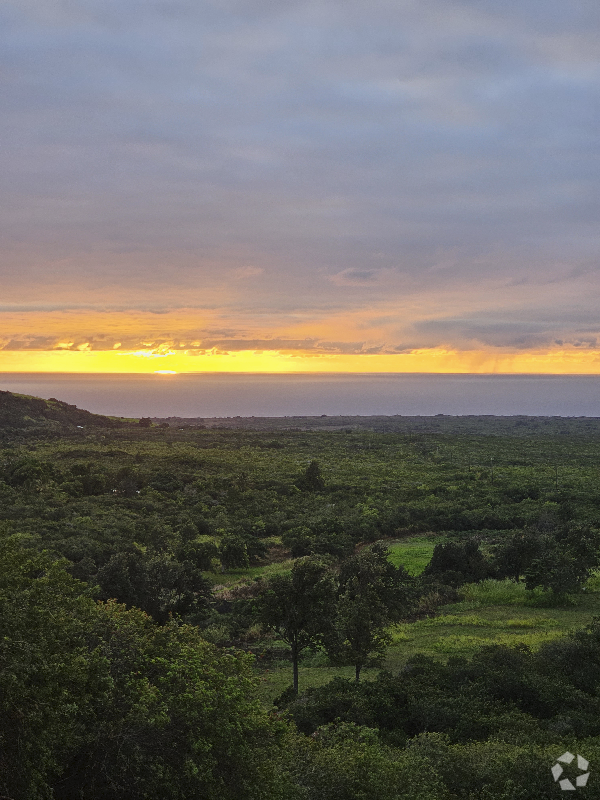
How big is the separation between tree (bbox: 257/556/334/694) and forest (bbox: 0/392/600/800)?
67 millimetres

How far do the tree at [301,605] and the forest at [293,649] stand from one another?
7 centimetres

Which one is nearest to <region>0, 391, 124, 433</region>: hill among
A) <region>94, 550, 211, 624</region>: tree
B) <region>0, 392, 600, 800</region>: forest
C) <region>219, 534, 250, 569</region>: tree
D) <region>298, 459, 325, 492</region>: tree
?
<region>0, 392, 600, 800</region>: forest

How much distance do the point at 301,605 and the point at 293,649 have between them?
153 cm

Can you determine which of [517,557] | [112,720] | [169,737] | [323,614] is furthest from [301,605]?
[517,557]

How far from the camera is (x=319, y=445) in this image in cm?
11450

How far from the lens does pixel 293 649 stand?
65.7 feet

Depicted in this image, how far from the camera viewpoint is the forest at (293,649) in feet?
31.9

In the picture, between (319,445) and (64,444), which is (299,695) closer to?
(64,444)

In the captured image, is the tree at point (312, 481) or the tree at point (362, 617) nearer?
the tree at point (362, 617)

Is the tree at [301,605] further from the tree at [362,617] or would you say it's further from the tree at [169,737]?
the tree at [169,737]

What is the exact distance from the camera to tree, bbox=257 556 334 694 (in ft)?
64.8

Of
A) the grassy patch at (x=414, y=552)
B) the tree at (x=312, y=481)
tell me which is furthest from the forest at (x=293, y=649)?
the tree at (x=312, y=481)

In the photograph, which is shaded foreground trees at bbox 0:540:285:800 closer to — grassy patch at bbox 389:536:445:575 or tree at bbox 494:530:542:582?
tree at bbox 494:530:542:582

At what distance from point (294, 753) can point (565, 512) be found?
4355 cm
